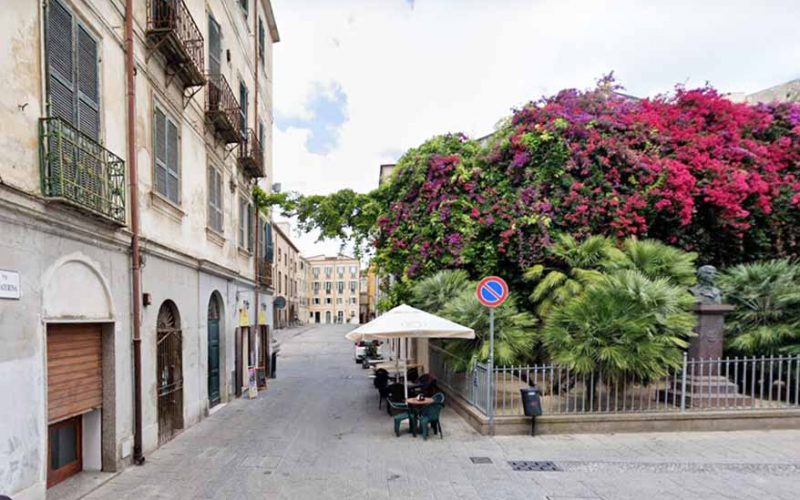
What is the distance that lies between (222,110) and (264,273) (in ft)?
25.1

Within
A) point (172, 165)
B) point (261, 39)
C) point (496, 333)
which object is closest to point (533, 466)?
point (496, 333)

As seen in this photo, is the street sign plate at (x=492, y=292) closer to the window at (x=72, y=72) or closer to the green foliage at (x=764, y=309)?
the green foliage at (x=764, y=309)

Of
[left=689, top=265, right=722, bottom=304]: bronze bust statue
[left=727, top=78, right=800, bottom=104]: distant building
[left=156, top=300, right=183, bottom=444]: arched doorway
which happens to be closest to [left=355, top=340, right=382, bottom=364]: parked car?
[left=156, top=300, right=183, bottom=444]: arched doorway

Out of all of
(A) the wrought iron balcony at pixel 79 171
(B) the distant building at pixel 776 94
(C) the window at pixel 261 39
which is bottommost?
(A) the wrought iron balcony at pixel 79 171

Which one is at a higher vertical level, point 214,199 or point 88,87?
→ point 88,87

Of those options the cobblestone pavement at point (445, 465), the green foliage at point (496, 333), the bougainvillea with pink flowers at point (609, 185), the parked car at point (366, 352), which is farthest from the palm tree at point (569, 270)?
the parked car at point (366, 352)

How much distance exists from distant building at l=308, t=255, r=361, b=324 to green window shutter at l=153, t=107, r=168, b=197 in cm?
7974

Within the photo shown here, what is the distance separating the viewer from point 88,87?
646 centimetres

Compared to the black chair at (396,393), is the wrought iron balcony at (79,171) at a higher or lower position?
higher

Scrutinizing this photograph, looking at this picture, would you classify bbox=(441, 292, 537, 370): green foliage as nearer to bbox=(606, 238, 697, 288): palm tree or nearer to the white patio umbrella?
the white patio umbrella

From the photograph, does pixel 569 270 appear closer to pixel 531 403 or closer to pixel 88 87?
pixel 531 403

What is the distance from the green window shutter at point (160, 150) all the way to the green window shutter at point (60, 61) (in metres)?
2.52

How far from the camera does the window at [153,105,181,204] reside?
862cm

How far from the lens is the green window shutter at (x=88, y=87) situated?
6246mm
